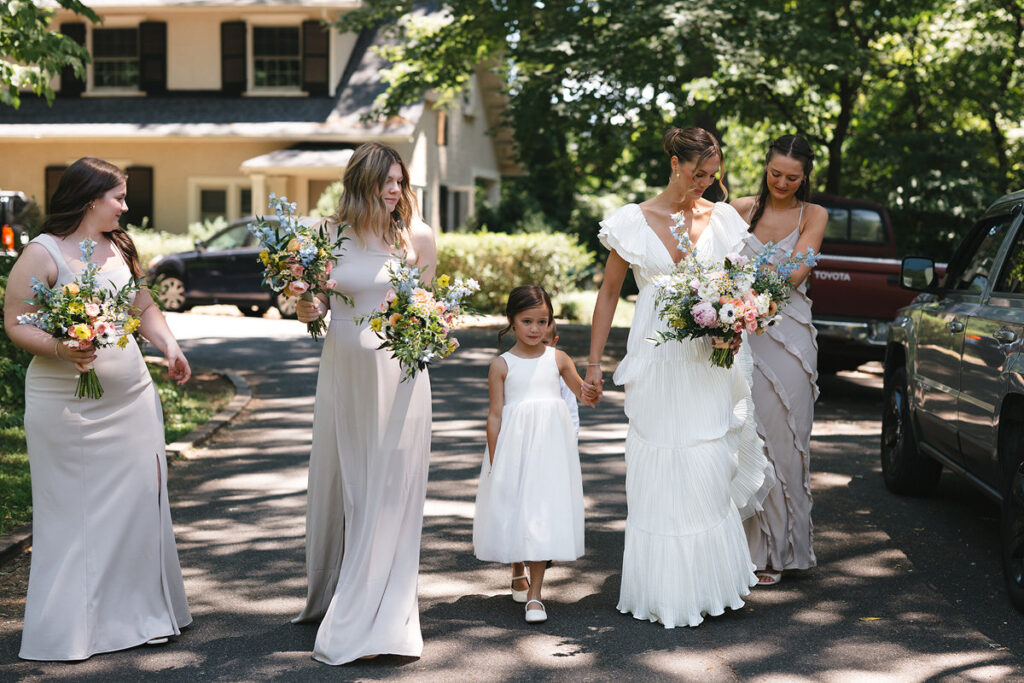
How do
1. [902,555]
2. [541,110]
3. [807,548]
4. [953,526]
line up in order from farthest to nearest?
[541,110] < [953,526] < [902,555] < [807,548]

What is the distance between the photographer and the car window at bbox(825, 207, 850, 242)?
15039mm

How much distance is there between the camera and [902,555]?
6992mm

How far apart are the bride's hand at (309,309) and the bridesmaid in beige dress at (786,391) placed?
2488 mm

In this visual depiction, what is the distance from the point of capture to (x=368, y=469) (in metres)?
5.17

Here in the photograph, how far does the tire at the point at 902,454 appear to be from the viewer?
332 inches

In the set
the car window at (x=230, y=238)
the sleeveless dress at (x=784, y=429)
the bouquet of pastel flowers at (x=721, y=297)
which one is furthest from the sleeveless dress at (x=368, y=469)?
the car window at (x=230, y=238)

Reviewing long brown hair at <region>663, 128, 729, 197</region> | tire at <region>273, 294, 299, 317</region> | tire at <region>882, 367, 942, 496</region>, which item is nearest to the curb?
long brown hair at <region>663, 128, 729, 197</region>

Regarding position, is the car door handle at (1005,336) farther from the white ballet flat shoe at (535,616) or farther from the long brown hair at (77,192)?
the long brown hair at (77,192)

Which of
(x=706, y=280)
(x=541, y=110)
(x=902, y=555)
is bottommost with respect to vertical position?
(x=902, y=555)

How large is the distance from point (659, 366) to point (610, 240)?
0.68m

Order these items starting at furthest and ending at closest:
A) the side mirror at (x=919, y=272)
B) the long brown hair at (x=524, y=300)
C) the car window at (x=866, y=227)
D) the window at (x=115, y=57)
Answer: the window at (x=115, y=57) < the car window at (x=866, y=227) < the side mirror at (x=919, y=272) < the long brown hair at (x=524, y=300)

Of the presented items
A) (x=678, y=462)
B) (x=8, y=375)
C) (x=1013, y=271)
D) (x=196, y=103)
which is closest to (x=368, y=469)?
(x=678, y=462)

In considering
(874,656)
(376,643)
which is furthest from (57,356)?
(874,656)

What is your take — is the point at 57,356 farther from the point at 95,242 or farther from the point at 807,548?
the point at 807,548
